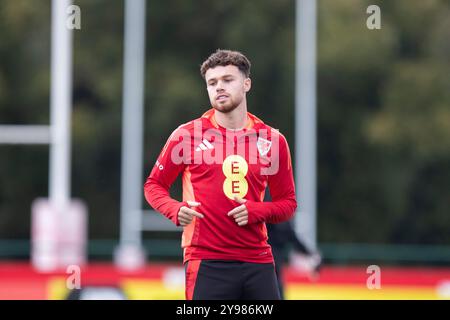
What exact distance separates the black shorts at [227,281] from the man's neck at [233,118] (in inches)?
27.2

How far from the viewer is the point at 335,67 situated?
25391mm

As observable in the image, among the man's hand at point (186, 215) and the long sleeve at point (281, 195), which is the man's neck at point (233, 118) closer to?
the long sleeve at point (281, 195)

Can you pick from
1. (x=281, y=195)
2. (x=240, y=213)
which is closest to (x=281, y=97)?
(x=281, y=195)

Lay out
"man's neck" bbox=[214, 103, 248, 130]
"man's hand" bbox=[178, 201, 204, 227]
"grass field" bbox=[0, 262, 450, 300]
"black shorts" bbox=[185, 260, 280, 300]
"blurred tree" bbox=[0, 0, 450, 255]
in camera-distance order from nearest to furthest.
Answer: "man's hand" bbox=[178, 201, 204, 227], "black shorts" bbox=[185, 260, 280, 300], "man's neck" bbox=[214, 103, 248, 130], "grass field" bbox=[0, 262, 450, 300], "blurred tree" bbox=[0, 0, 450, 255]

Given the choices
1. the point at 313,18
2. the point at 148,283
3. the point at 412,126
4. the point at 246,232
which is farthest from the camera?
the point at 412,126

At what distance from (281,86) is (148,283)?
933 cm

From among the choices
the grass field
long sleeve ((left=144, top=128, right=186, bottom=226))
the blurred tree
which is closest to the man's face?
long sleeve ((left=144, top=128, right=186, bottom=226))

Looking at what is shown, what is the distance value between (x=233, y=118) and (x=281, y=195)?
1.58 ft

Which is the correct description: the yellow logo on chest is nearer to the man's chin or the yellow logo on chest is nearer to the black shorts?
the man's chin

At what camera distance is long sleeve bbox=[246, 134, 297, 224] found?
6.14 metres

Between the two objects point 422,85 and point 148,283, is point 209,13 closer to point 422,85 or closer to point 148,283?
point 422,85

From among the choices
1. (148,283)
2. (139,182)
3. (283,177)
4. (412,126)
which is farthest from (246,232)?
(412,126)
